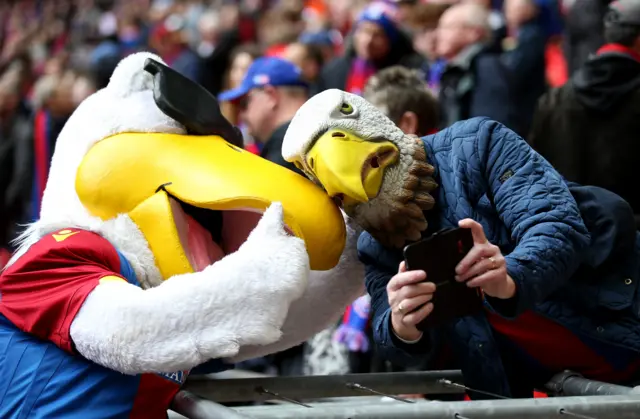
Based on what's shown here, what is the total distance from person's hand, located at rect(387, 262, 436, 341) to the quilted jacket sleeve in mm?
140

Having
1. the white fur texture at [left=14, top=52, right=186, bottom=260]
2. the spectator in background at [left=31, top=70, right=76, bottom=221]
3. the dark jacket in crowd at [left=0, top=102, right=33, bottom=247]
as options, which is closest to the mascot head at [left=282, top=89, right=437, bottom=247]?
the white fur texture at [left=14, top=52, right=186, bottom=260]

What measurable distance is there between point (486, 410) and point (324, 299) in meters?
0.58

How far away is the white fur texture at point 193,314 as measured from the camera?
6.12 feet

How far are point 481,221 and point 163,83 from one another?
735mm

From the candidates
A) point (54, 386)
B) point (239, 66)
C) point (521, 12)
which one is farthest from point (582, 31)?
point (54, 386)

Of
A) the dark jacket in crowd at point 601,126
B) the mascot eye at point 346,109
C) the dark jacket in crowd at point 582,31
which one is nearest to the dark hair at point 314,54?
the dark jacket in crowd at point 582,31

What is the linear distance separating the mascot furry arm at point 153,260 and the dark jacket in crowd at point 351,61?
2.23m

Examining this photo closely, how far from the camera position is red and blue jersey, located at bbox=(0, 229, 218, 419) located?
1.97 meters

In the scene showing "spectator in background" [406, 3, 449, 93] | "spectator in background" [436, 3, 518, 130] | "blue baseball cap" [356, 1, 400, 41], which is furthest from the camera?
"spectator in background" [406, 3, 449, 93]

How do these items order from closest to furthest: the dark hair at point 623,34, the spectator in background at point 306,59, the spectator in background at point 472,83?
the dark hair at point 623,34, the spectator in background at point 472,83, the spectator in background at point 306,59

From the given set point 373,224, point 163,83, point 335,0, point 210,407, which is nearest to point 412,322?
point 373,224

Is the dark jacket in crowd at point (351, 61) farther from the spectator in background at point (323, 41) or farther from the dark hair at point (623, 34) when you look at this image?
the dark hair at point (623, 34)

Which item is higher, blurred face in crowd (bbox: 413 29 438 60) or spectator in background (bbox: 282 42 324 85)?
blurred face in crowd (bbox: 413 29 438 60)

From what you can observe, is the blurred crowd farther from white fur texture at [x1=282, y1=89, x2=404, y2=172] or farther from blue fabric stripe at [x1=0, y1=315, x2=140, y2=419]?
blue fabric stripe at [x1=0, y1=315, x2=140, y2=419]
